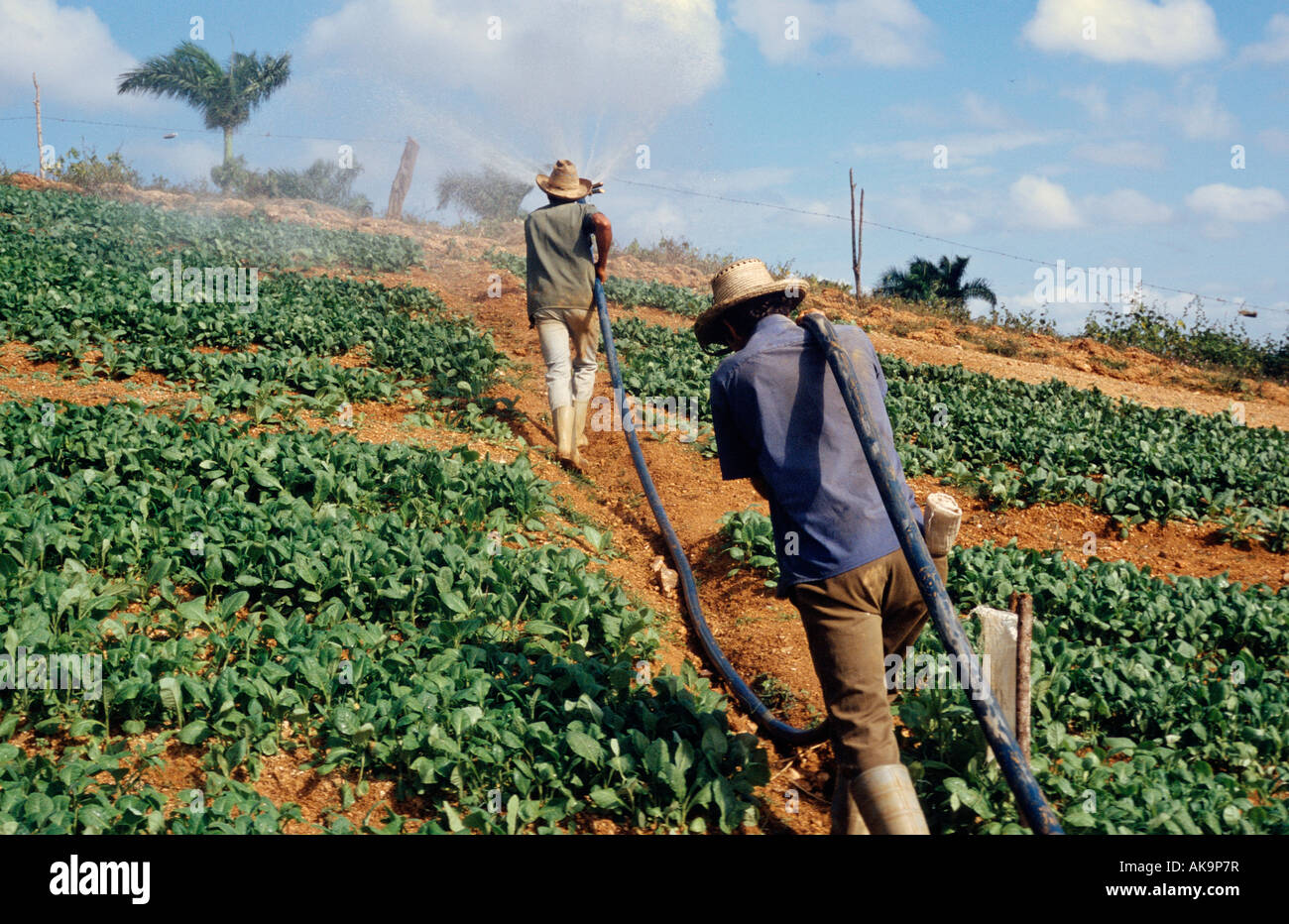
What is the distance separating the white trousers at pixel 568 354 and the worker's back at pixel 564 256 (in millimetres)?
151

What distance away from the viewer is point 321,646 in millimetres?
4391

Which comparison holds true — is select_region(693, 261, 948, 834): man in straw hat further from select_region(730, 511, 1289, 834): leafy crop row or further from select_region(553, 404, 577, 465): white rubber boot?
select_region(553, 404, 577, 465): white rubber boot

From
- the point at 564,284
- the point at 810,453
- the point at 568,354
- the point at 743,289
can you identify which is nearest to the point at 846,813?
the point at 810,453

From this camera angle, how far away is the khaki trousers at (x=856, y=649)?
3258mm

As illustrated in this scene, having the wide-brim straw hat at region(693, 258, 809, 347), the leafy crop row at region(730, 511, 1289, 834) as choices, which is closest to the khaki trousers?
the leafy crop row at region(730, 511, 1289, 834)

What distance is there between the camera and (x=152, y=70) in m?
37.2

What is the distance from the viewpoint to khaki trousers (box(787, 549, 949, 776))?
326 centimetres

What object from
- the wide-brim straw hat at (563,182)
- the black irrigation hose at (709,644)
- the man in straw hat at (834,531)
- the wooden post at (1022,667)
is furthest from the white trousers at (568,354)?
the wooden post at (1022,667)

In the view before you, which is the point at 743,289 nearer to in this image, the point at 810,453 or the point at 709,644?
the point at 810,453

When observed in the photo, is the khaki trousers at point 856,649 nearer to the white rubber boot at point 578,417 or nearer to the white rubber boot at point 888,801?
the white rubber boot at point 888,801

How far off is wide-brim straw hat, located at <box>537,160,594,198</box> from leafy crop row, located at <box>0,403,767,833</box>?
3.52 meters

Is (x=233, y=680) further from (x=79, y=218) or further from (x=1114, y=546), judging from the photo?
(x=79, y=218)

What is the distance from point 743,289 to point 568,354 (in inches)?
199

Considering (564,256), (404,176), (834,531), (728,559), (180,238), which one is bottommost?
(728,559)
